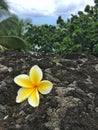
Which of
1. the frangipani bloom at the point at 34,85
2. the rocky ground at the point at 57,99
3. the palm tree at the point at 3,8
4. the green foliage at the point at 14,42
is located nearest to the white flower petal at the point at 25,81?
the frangipani bloom at the point at 34,85

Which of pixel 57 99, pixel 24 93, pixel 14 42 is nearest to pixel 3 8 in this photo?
pixel 14 42

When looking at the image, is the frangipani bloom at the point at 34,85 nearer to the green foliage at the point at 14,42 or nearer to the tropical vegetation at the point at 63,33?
the tropical vegetation at the point at 63,33

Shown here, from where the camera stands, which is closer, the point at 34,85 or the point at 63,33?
the point at 34,85

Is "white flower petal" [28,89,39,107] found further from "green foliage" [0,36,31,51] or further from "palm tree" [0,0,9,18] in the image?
"palm tree" [0,0,9,18]

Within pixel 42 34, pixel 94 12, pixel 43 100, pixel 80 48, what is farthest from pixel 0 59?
pixel 42 34

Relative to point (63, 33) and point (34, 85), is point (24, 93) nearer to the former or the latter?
point (34, 85)
